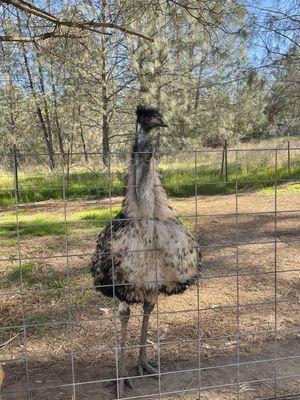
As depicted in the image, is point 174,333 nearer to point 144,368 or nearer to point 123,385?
point 144,368

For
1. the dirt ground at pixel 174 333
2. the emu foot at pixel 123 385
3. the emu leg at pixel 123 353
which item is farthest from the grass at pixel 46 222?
the emu foot at pixel 123 385

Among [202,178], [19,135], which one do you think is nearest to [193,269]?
[202,178]

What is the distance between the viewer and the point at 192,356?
3.42 m

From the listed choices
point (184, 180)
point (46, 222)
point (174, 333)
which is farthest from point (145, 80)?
point (174, 333)

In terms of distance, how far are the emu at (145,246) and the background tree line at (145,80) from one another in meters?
1.59

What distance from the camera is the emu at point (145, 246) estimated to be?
117 inches

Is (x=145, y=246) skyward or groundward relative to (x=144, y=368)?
skyward

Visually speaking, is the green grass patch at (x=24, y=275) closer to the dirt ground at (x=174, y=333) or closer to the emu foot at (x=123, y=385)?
the dirt ground at (x=174, y=333)

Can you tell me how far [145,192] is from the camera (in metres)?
3.04

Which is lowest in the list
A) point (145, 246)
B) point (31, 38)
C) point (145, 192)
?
point (145, 246)

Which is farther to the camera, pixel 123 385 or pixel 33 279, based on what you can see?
pixel 33 279

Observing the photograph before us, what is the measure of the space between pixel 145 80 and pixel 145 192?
1028cm

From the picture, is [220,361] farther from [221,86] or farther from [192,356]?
[221,86]

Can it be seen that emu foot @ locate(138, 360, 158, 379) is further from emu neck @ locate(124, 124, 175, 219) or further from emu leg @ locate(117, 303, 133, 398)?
emu neck @ locate(124, 124, 175, 219)
